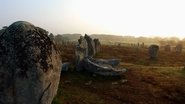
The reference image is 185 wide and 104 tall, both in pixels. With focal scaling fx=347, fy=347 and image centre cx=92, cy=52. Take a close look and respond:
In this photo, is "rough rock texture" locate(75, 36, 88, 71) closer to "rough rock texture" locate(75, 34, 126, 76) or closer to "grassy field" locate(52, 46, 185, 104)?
"rough rock texture" locate(75, 34, 126, 76)

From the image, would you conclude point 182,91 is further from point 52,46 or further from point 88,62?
point 52,46

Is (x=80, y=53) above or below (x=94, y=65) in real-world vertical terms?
above

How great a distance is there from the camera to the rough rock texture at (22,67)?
35.0 feet

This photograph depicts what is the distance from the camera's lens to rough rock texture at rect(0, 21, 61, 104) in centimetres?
1066

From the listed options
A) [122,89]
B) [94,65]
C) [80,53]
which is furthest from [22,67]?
[80,53]

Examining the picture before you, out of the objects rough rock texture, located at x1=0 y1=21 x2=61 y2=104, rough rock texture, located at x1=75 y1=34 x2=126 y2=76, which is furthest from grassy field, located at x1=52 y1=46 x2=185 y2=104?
rough rock texture, located at x1=0 y1=21 x2=61 y2=104

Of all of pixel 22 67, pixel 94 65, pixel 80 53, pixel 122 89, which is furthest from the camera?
pixel 80 53

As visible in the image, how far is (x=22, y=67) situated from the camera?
10656mm

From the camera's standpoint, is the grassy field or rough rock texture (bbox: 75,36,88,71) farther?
rough rock texture (bbox: 75,36,88,71)

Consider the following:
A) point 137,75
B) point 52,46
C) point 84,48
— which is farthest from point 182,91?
point 52,46

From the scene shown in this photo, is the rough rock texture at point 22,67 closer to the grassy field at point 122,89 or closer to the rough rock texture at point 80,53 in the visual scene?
the grassy field at point 122,89

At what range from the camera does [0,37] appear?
11000 millimetres

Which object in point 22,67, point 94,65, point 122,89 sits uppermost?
point 22,67

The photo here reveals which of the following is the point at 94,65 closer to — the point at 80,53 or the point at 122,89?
the point at 80,53
